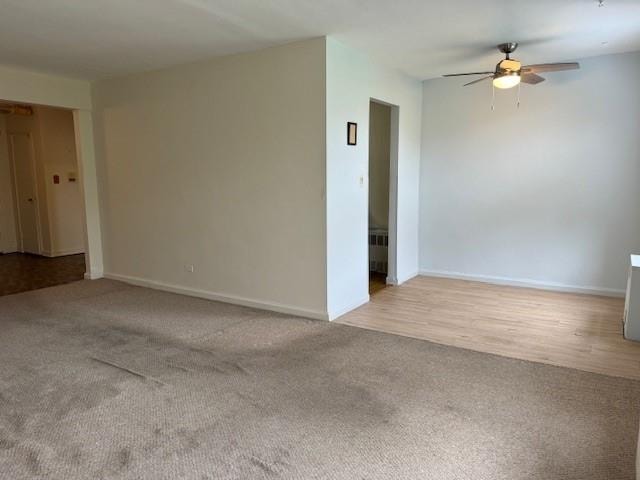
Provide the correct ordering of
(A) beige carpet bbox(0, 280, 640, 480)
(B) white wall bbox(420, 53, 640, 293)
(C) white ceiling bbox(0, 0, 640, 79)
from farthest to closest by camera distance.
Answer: (B) white wall bbox(420, 53, 640, 293) → (C) white ceiling bbox(0, 0, 640, 79) → (A) beige carpet bbox(0, 280, 640, 480)

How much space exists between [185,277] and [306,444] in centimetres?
336

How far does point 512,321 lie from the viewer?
4.15 metres

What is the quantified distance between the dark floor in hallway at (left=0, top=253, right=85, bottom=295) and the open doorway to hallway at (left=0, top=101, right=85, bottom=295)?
0.7 inches

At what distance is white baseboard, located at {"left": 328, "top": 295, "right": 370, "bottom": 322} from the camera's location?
13.9 ft

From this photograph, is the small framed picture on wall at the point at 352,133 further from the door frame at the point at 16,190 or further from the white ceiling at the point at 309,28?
the door frame at the point at 16,190

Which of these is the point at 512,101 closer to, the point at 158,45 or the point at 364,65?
the point at 364,65

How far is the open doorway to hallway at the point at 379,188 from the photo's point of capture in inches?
237

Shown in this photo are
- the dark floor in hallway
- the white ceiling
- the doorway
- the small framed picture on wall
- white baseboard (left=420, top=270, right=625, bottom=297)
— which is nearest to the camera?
the white ceiling

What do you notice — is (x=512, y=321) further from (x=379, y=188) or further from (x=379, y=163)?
(x=379, y=163)

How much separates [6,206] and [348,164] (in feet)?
22.8

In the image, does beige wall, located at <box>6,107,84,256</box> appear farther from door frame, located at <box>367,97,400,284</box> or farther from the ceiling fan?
Result: the ceiling fan

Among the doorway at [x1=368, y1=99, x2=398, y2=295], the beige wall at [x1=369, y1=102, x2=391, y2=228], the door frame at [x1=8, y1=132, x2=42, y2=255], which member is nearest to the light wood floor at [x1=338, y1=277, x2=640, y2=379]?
the doorway at [x1=368, y1=99, x2=398, y2=295]

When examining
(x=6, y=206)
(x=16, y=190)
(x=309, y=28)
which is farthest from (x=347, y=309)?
(x=6, y=206)

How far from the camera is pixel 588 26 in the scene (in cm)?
367
